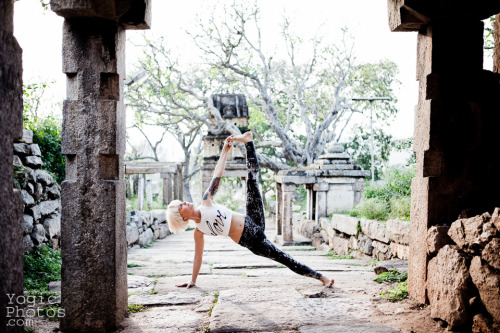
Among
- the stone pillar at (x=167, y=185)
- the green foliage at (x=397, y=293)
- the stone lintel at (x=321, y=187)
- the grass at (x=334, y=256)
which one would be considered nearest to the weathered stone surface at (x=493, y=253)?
the green foliage at (x=397, y=293)

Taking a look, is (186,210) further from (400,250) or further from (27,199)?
(400,250)

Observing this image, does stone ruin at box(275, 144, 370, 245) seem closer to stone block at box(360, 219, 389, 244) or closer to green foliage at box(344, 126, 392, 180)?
stone block at box(360, 219, 389, 244)

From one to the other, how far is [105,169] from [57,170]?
17.7 ft

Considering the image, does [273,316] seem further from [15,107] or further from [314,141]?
[314,141]

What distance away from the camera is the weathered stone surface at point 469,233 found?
301 centimetres

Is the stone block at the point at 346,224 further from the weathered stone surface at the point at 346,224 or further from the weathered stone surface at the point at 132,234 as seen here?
the weathered stone surface at the point at 132,234

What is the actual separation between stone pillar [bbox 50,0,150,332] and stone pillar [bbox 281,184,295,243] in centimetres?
739

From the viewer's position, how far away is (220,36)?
20047 mm

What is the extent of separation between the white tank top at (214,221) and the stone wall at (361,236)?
2.97 m

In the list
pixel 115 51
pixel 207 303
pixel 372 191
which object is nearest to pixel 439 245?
pixel 207 303

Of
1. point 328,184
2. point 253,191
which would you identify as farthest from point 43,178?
point 328,184

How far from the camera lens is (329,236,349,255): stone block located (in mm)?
8623

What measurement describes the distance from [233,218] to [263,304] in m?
0.98

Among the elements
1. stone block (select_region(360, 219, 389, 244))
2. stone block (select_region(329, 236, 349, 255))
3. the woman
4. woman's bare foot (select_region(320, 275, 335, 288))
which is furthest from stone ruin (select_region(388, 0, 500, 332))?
stone block (select_region(329, 236, 349, 255))
